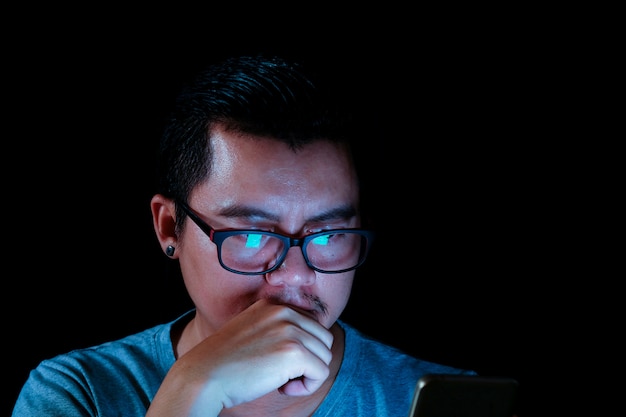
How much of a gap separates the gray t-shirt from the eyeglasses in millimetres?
383

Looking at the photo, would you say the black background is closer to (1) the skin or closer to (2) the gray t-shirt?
(2) the gray t-shirt

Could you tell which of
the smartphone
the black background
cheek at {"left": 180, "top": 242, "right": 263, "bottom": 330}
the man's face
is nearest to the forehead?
the man's face

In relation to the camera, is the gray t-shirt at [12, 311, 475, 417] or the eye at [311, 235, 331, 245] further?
the gray t-shirt at [12, 311, 475, 417]

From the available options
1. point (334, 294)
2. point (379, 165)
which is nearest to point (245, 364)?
point (334, 294)

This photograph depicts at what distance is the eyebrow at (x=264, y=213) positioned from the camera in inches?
61.1

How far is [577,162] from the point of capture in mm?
2029

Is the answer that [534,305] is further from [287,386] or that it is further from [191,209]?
[191,209]

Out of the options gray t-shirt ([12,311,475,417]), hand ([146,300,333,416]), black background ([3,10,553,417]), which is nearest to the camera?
hand ([146,300,333,416])

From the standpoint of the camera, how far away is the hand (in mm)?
1395

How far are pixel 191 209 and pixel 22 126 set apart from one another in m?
0.73

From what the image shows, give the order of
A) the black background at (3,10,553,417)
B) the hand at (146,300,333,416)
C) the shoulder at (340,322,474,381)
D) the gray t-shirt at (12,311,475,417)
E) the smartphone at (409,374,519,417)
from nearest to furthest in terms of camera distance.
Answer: the smartphone at (409,374,519,417), the hand at (146,300,333,416), the gray t-shirt at (12,311,475,417), the shoulder at (340,322,474,381), the black background at (3,10,553,417)

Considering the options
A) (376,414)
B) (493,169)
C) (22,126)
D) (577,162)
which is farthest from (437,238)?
(22,126)

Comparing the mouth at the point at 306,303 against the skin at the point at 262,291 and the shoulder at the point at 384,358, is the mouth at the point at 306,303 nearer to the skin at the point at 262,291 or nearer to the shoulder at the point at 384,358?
the skin at the point at 262,291

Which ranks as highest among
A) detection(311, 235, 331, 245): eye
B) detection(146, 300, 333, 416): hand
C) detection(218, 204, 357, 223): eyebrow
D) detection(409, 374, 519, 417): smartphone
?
detection(218, 204, 357, 223): eyebrow
